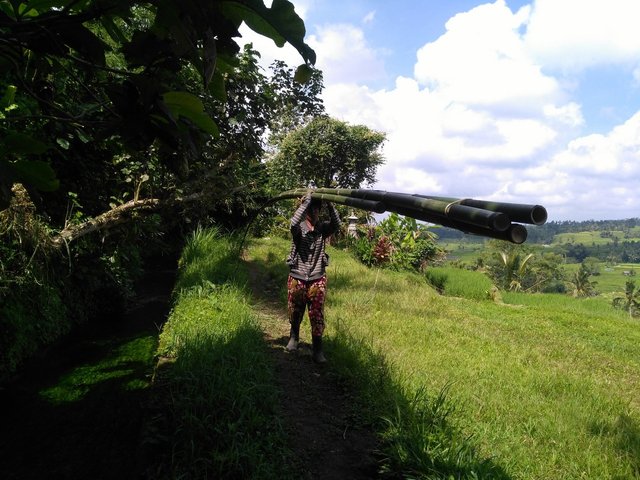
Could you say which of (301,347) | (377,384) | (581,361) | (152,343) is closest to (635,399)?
(581,361)

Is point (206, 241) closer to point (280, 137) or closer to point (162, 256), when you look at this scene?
point (162, 256)

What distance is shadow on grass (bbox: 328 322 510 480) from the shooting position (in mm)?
2945

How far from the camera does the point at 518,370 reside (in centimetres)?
541

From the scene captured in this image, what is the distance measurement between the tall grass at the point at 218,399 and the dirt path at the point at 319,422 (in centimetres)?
23

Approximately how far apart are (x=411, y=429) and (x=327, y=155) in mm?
16142

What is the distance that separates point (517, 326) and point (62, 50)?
364 inches

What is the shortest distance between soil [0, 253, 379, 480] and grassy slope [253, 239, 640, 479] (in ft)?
2.62

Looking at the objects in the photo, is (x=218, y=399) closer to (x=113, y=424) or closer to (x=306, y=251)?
(x=113, y=424)

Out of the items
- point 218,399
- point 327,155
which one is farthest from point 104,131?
point 327,155

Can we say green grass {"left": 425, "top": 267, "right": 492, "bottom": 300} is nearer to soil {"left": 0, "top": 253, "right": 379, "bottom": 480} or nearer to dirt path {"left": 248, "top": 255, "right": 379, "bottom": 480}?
dirt path {"left": 248, "top": 255, "right": 379, "bottom": 480}

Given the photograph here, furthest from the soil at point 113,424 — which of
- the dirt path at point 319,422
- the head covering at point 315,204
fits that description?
the head covering at point 315,204

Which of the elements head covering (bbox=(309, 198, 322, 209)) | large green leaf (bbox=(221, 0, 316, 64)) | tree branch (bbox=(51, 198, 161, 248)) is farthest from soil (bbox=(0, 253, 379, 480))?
large green leaf (bbox=(221, 0, 316, 64))

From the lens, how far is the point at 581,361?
21.5 feet

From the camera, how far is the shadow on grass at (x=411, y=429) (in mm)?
2945
